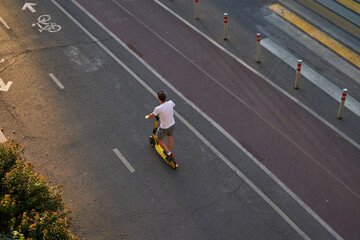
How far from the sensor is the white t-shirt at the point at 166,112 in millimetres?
10602

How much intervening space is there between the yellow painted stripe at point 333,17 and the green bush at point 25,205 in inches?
492

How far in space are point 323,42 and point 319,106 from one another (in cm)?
325

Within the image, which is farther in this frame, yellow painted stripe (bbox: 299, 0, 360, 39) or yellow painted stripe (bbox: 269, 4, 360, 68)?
yellow painted stripe (bbox: 299, 0, 360, 39)

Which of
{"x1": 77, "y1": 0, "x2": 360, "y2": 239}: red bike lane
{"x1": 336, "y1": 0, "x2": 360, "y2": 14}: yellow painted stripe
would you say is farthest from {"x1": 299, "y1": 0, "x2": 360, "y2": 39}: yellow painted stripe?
{"x1": 77, "y1": 0, "x2": 360, "y2": 239}: red bike lane

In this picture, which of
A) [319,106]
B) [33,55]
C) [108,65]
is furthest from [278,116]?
[33,55]

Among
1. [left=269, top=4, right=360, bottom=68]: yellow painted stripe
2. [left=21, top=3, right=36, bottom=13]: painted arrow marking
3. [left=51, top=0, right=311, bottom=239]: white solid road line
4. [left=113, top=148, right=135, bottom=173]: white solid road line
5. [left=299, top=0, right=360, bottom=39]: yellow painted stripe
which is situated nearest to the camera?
[left=51, top=0, right=311, bottom=239]: white solid road line

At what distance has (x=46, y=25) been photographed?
16.4 meters

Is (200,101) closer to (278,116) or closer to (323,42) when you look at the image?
(278,116)

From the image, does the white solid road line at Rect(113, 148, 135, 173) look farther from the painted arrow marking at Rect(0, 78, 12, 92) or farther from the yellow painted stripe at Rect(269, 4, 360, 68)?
the yellow painted stripe at Rect(269, 4, 360, 68)

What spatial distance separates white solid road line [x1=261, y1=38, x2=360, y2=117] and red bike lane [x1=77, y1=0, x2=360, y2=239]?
1271mm

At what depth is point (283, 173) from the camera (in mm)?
11531

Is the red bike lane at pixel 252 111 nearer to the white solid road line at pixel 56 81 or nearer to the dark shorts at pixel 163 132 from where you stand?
the dark shorts at pixel 163 132

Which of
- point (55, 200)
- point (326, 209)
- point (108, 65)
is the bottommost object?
point (326, 209)

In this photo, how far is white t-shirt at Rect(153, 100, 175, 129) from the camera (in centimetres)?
1060
